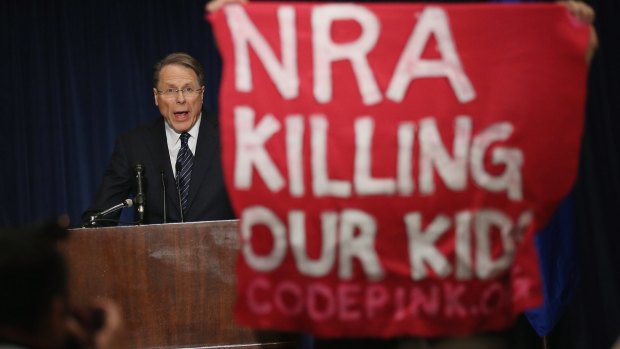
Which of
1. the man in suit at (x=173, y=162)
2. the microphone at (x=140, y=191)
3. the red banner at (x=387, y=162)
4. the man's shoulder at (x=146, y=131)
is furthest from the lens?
the man's shoulder at (x=146, y=131)

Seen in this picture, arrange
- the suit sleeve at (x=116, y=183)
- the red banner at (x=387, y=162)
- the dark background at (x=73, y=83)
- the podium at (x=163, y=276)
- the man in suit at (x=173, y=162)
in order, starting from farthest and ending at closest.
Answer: the dark background at (x=73, y=83) < the suit sleeve at (x=116, y=183) < the man in suit at (x=173, y=162) < the podium at (x=163, y=276) < the red banner at (x=387, y=162)

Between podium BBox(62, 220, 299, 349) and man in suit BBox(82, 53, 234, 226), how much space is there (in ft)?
1.23

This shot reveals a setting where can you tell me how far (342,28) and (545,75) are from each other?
562 millimetres

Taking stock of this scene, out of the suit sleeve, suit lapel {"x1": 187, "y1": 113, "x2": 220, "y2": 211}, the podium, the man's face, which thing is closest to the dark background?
the man's face

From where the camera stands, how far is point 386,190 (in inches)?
82.1

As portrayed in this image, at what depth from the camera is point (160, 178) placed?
354 cm

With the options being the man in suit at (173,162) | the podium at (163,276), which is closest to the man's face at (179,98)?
the man in suit at (173,162)

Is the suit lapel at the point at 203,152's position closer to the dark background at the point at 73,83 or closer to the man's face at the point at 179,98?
the man's face at the point at 179,98

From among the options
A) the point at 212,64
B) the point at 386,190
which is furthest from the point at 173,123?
the point at 386,190

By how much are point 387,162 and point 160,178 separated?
1.68m

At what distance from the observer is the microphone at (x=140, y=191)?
3.18m

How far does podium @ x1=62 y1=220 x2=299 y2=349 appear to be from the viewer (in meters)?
2.83

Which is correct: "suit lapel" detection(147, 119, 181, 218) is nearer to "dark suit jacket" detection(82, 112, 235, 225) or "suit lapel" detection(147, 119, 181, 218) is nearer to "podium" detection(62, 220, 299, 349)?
"dark suit jacket" detection(82, 112, 235, 225)

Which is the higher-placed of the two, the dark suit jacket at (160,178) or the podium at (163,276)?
the dark suit jacket at (160,178)
